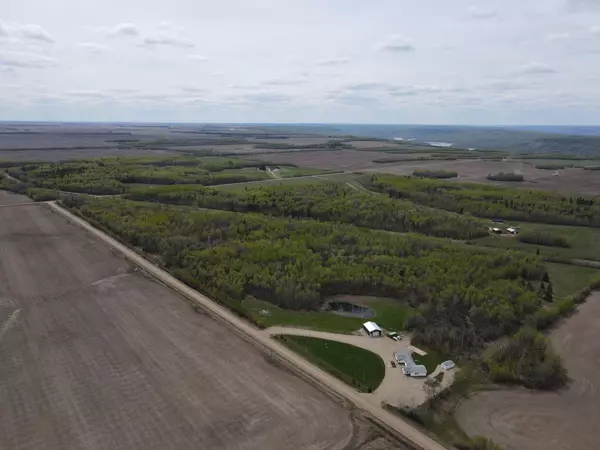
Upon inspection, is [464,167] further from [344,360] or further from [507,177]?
[344,360]

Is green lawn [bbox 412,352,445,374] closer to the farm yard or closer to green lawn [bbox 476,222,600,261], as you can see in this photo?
the farm yard

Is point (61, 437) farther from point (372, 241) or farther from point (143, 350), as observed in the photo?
point (372, 241)

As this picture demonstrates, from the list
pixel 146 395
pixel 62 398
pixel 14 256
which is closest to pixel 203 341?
→ pixel 146 395

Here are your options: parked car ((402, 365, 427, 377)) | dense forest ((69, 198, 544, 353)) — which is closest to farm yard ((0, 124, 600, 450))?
parked car ((402, 365, 427, 377))

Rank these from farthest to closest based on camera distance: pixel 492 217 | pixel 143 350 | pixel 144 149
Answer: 1. pixel 144 149
2. pixel 492 217
3. pixel 143 350

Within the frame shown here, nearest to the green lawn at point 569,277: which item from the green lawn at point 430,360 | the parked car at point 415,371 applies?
the green lawn at point 430,360

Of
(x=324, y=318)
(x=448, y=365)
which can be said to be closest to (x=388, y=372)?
(x=448, y=365)
